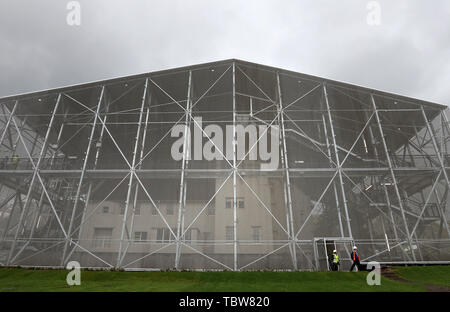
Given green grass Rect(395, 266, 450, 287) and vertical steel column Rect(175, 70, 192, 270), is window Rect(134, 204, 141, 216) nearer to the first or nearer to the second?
vertical steel column Rect(175, 70, 192, 270)

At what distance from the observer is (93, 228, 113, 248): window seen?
14.9 meters

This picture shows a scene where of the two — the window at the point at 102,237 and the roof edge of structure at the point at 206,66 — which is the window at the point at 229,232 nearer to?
the window at the point at 102,237

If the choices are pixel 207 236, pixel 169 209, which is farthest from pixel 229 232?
pixel 169 209

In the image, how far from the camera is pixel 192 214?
49.3 feet

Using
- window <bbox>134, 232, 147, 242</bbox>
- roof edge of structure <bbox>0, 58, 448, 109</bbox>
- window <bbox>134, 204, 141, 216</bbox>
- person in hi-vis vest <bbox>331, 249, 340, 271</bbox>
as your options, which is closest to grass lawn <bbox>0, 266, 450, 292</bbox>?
person in hi-vis vest <bbox>331, 249, 340, 271</bbox>

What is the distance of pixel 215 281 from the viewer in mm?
10492

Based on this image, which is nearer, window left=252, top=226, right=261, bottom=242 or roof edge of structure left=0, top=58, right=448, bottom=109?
window left=252, top=226, right=261, bottom=242

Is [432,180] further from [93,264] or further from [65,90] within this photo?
[65,90]

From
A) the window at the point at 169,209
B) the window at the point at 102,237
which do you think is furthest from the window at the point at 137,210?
the window at the point at 102,237

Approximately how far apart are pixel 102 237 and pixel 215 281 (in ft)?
25.9

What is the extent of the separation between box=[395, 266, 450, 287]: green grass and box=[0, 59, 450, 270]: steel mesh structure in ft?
4.45

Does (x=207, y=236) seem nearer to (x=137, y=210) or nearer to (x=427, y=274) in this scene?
(x=137, y=210)
